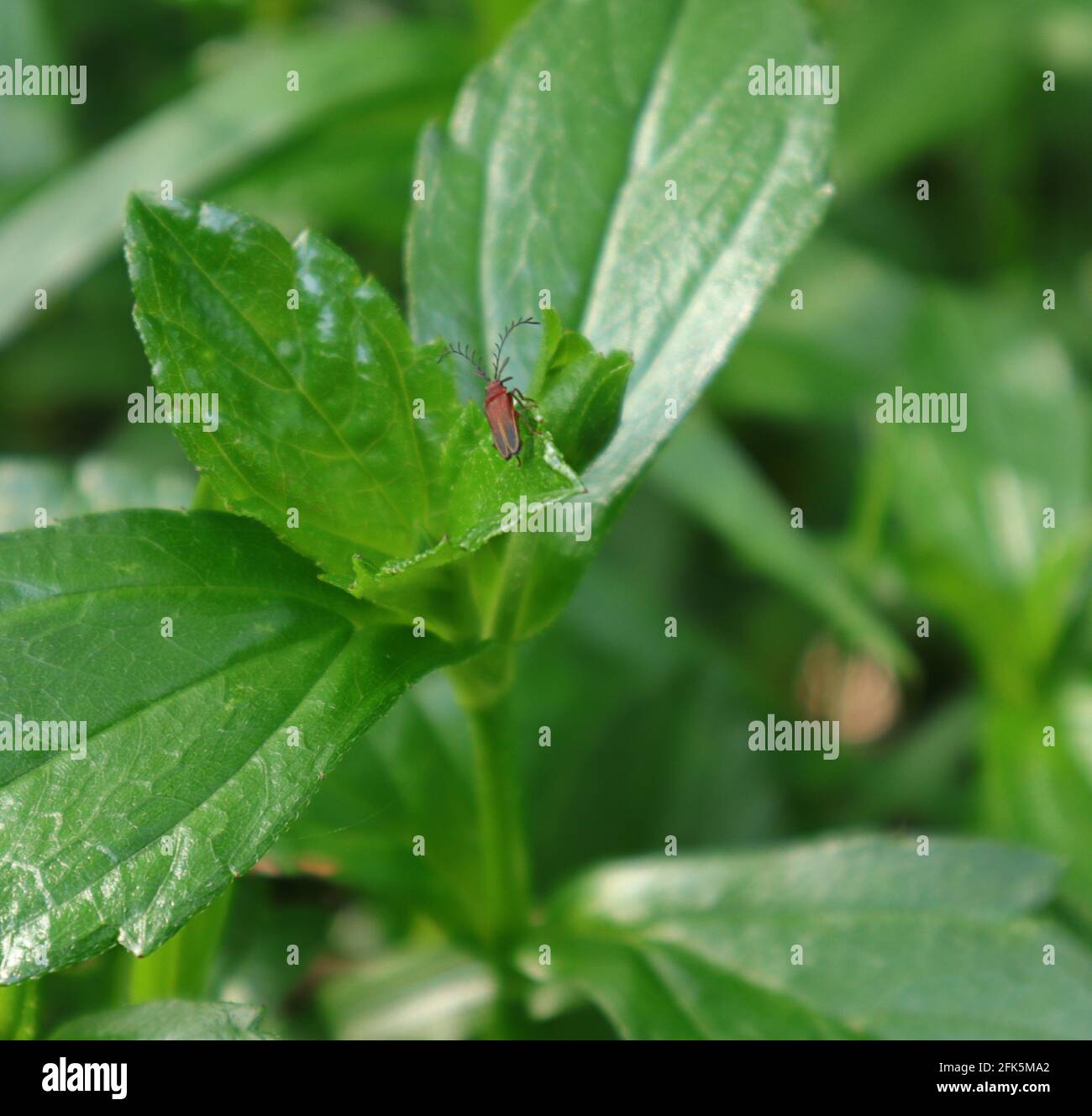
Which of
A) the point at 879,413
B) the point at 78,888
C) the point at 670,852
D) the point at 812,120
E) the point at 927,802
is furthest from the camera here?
the point at 879,413

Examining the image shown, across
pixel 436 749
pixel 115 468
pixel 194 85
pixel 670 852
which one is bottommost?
pixel 670 852

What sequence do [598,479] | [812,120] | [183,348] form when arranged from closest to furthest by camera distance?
[183,348]
[598,479]
[812,120]

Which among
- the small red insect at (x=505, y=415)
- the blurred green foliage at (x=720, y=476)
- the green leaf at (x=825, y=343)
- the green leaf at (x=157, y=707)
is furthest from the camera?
the green leaf at (x=825, y=343)

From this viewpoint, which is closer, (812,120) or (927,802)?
(812,120)

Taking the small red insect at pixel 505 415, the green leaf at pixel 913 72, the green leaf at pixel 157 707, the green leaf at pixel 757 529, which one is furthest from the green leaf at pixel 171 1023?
the green leaf at pixel 913 72

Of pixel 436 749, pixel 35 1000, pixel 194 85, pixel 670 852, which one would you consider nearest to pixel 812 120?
pixel 436 749

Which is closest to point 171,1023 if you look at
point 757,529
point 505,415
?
point 505,415

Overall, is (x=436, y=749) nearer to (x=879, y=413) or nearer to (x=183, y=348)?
(x=183, y=348)

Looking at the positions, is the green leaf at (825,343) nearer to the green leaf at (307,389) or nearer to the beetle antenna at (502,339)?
the beetle antenna at (502,339)
